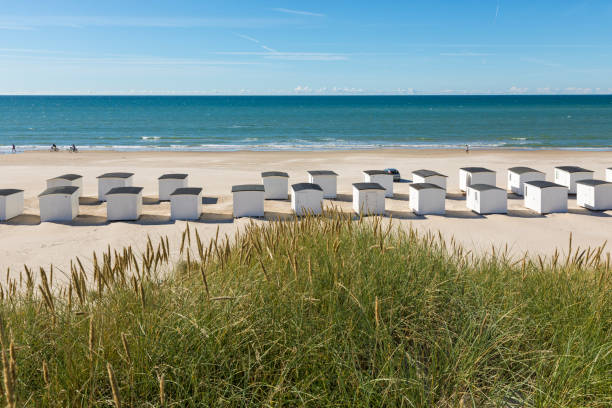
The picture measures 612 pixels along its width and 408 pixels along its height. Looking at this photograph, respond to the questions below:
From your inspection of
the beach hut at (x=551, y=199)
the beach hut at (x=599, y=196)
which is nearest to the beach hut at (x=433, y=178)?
the beach hut at (x=551, y=199)

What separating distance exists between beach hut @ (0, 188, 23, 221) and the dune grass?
17.9 metres

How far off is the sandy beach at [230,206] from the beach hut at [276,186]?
63 centimetres

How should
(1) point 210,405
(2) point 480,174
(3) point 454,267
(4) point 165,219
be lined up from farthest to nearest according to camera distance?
(2) point 480,174 < (4) point 165,219 < (3) point 454,267 < (1) point 210,405

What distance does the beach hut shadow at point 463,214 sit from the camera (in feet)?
67.7

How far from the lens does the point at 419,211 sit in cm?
2078

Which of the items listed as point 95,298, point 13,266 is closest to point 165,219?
point 13,266

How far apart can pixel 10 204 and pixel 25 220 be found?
90 cm

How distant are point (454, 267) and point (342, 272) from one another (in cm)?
180

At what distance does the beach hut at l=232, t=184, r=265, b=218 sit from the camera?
20203 mm

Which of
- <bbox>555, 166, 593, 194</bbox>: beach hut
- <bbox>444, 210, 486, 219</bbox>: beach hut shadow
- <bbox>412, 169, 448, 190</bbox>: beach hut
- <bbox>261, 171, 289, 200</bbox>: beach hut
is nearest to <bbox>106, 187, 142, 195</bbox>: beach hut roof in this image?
<bbox>261, 171, 289, 200</bbox>: beach hut

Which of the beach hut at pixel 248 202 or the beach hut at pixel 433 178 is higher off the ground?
the beach hut at pixel 433 178

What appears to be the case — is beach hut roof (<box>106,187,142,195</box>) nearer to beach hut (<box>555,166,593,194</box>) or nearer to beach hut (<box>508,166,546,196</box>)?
beach hut (<box>508,166,546,196</box>)

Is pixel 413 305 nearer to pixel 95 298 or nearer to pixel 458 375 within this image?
pixel 458 375

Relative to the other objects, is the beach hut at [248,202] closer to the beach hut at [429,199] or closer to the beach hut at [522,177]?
the beach hut at [429,199]
